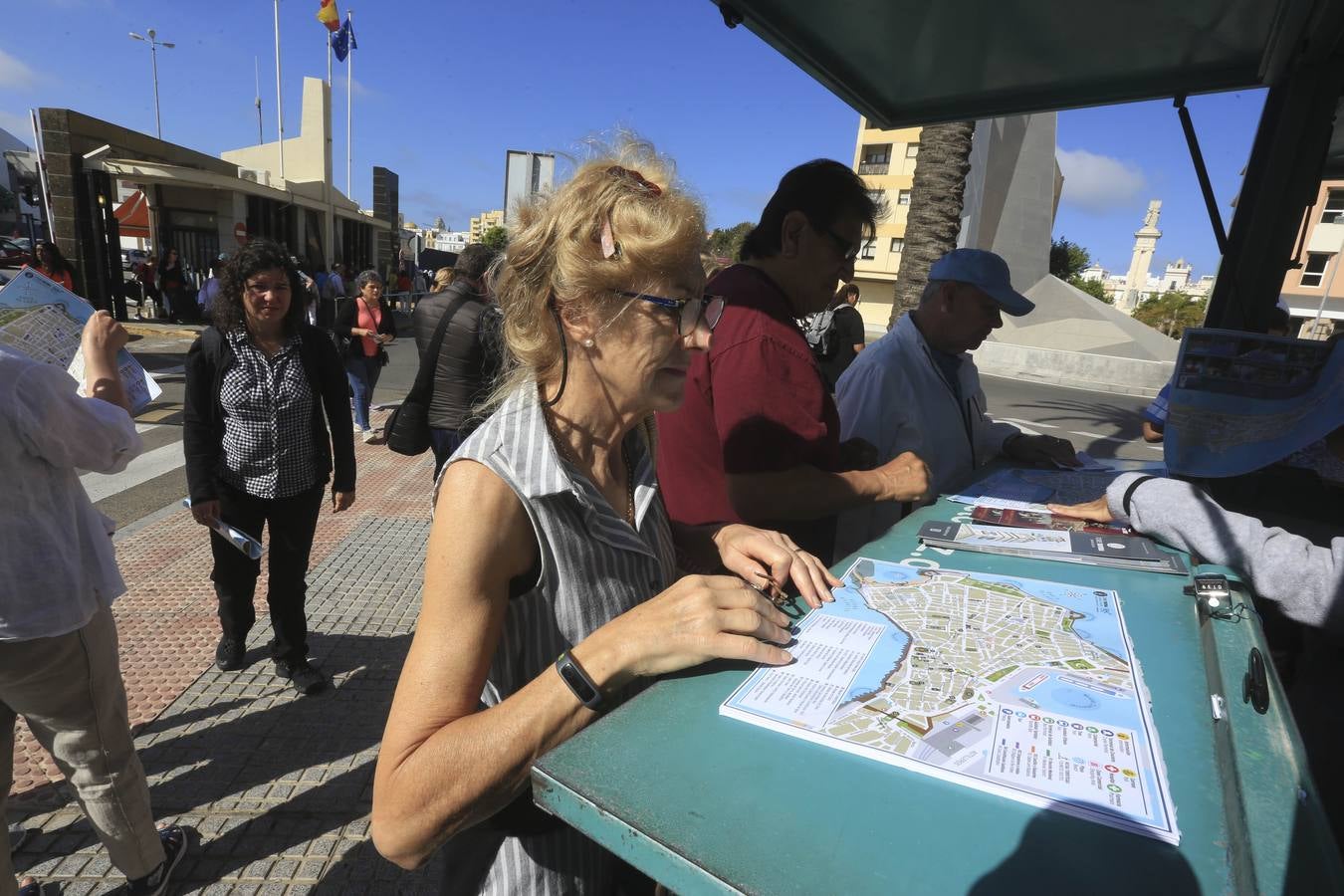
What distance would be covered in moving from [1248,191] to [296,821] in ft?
Result: 13.5

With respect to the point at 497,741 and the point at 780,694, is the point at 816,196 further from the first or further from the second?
the point at 497,741

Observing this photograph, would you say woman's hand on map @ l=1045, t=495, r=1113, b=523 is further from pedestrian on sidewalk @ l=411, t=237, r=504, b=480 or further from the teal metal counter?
pedestrian on sidewalk @ l=411, t=237, r=504, b=480

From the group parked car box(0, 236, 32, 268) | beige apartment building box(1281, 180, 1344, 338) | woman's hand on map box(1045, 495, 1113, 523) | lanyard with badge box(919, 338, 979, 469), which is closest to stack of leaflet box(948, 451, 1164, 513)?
woman's hand on map box(1045, 495, 1113, 523)

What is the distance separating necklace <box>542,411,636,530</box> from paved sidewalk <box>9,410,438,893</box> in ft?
5.85

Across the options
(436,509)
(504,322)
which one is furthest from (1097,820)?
(504,322)

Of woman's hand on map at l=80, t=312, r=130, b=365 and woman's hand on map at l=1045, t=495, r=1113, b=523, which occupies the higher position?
woman's hand on map at l=80, t=312, r=130, b=365

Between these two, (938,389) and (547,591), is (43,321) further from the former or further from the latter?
(938,389)

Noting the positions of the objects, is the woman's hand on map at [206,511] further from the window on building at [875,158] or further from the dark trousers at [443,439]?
the window on building at [875,158]

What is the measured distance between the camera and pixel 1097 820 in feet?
2.47

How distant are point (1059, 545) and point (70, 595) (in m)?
2.65

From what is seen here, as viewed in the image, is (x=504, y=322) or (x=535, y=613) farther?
(x=504, y=322)

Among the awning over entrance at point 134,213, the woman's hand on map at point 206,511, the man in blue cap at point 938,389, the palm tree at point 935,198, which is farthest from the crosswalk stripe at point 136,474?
the awning over entrance at point 134,213

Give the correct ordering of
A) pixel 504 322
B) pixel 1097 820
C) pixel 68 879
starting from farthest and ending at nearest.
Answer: pixel 68 879, pixel 504 322, pixel 1097 820

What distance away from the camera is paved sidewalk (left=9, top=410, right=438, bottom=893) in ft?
7.91
